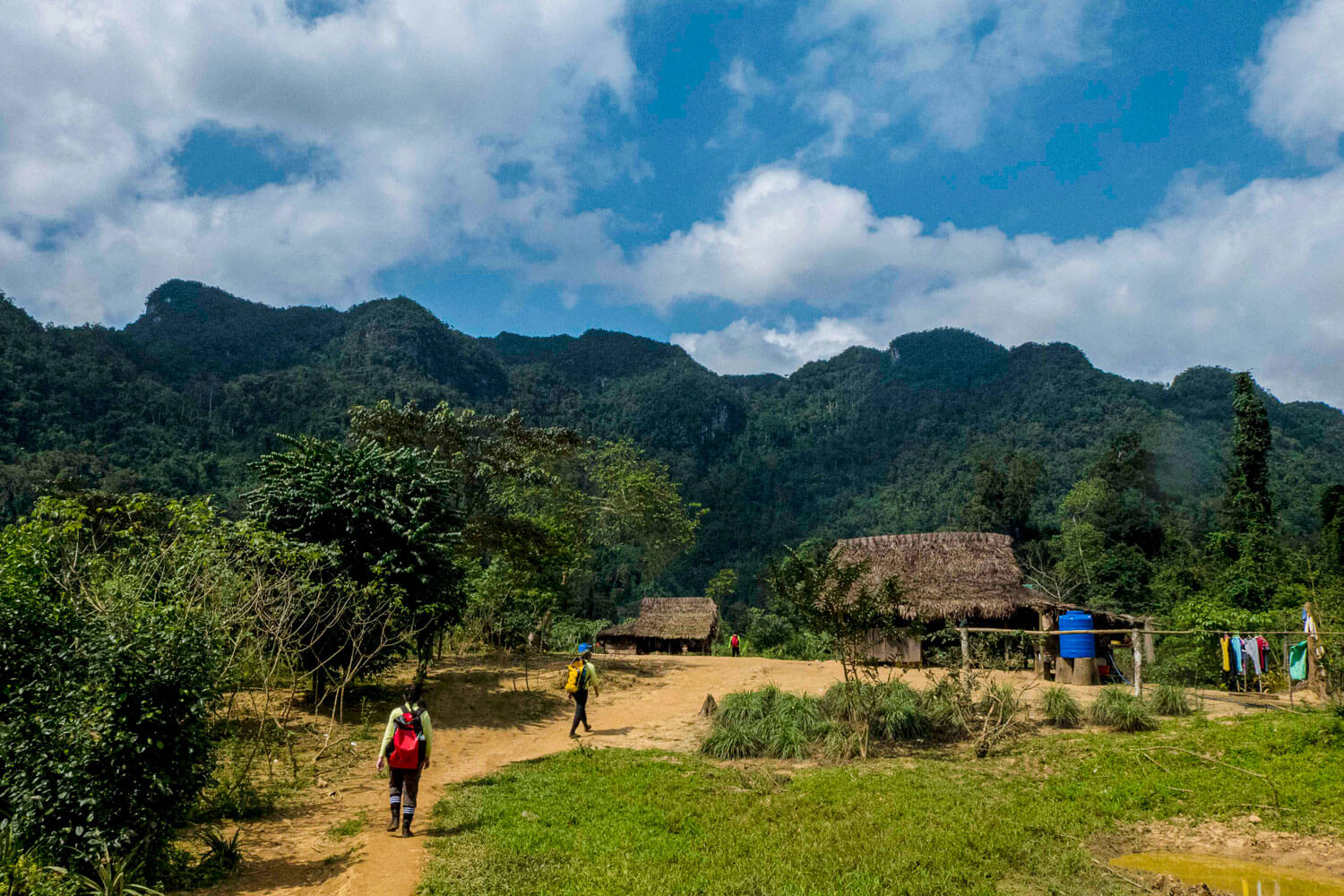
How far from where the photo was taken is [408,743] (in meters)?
7.45

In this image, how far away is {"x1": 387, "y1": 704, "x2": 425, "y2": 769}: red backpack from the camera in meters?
7.44

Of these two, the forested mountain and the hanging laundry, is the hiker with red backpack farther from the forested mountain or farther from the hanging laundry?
the forested mountain

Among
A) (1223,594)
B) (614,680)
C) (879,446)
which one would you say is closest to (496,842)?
(614,680)

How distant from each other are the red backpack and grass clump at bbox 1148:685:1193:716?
424 inches

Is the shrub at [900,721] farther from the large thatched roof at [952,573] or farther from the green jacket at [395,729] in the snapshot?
the large thatched roof at [952,573]

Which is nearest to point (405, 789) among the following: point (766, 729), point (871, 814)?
point (871, 814)

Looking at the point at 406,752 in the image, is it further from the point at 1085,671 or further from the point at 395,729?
the point at 1085,671

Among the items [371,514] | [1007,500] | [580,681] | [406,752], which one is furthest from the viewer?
[1007,500]

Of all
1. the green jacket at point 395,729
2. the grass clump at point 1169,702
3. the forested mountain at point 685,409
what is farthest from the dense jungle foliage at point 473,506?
the grass clump at point 1169,702

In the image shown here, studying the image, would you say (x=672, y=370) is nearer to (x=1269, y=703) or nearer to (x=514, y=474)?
(x=514, y=474)

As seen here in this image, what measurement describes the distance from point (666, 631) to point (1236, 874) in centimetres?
2608

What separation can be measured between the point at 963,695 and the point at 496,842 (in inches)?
280

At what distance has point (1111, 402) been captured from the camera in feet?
254

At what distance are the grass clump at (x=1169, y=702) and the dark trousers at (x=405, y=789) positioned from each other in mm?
10779
